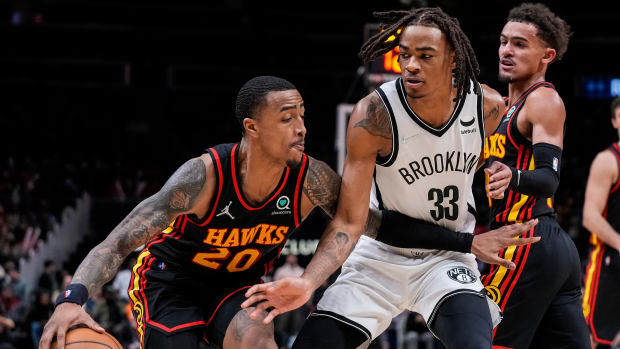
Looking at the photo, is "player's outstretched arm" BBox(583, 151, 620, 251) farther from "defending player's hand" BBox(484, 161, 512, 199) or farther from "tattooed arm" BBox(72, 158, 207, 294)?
"tattooed arm" BBox(72, 158, 207, 294)

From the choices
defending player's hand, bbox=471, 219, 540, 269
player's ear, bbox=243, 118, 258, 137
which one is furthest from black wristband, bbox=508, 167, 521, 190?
player's ear, bbox=243, 118, 258, 137

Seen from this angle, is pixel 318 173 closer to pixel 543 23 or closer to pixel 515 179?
pixel 515 179

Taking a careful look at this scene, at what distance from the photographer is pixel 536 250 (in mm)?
3998

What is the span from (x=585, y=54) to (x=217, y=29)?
32.5 feet

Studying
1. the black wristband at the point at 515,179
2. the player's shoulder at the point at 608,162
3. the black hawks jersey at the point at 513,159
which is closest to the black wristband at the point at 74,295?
the black wristband at the point at 515,179

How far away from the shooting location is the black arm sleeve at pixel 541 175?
367 cm

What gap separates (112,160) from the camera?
Result: 2002cm

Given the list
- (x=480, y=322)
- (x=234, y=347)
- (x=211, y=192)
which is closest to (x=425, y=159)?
(x=480, y=322)

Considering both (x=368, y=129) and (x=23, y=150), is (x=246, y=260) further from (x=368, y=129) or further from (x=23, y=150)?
(x=23, y=150)

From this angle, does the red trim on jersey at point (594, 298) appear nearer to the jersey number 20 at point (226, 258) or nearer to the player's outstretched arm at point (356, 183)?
the player's outstretched arm at point (356, 183)

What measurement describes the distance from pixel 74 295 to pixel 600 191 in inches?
144

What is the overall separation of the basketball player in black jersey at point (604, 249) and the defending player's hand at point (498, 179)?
210cm

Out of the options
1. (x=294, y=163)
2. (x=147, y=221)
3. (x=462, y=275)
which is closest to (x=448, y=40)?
(x=294, y=163)

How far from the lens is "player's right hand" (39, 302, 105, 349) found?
320 cm
